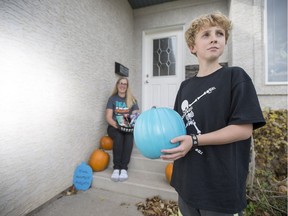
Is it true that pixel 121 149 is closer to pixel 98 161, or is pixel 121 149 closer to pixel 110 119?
pixel 98 161

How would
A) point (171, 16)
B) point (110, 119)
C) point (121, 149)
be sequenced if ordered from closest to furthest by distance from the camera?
1. point (121, 149)
2. point (110, 119)
3. point (171, 16)

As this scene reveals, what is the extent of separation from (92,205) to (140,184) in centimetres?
58

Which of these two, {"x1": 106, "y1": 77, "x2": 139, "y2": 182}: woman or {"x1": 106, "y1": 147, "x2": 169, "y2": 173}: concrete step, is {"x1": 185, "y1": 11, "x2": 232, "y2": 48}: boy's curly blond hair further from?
{"x1": 106, "y1": 147, "x2": 169, "y2": 173}: concrete step

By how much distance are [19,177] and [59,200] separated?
61 cm

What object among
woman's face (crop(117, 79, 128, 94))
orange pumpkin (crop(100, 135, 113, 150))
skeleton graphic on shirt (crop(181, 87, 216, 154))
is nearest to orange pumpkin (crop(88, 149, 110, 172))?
orange pumpkin (crop(100, 135, 113, 150))

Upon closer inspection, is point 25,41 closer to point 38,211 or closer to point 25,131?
point 25,131

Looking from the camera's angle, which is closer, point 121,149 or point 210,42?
point 210,42

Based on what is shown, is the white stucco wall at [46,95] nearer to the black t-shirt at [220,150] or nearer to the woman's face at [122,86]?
the woman's face at [122,86]

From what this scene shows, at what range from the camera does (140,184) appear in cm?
204

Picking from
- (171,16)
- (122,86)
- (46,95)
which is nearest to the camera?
(46,95)

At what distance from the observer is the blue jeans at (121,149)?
2286mm

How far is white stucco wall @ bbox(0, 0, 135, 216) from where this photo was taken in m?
1.42

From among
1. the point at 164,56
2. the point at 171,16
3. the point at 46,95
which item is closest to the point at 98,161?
the point at 46,95

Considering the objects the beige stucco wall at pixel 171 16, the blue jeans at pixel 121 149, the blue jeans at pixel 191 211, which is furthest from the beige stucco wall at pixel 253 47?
the blue jeans at pixel 191 211
